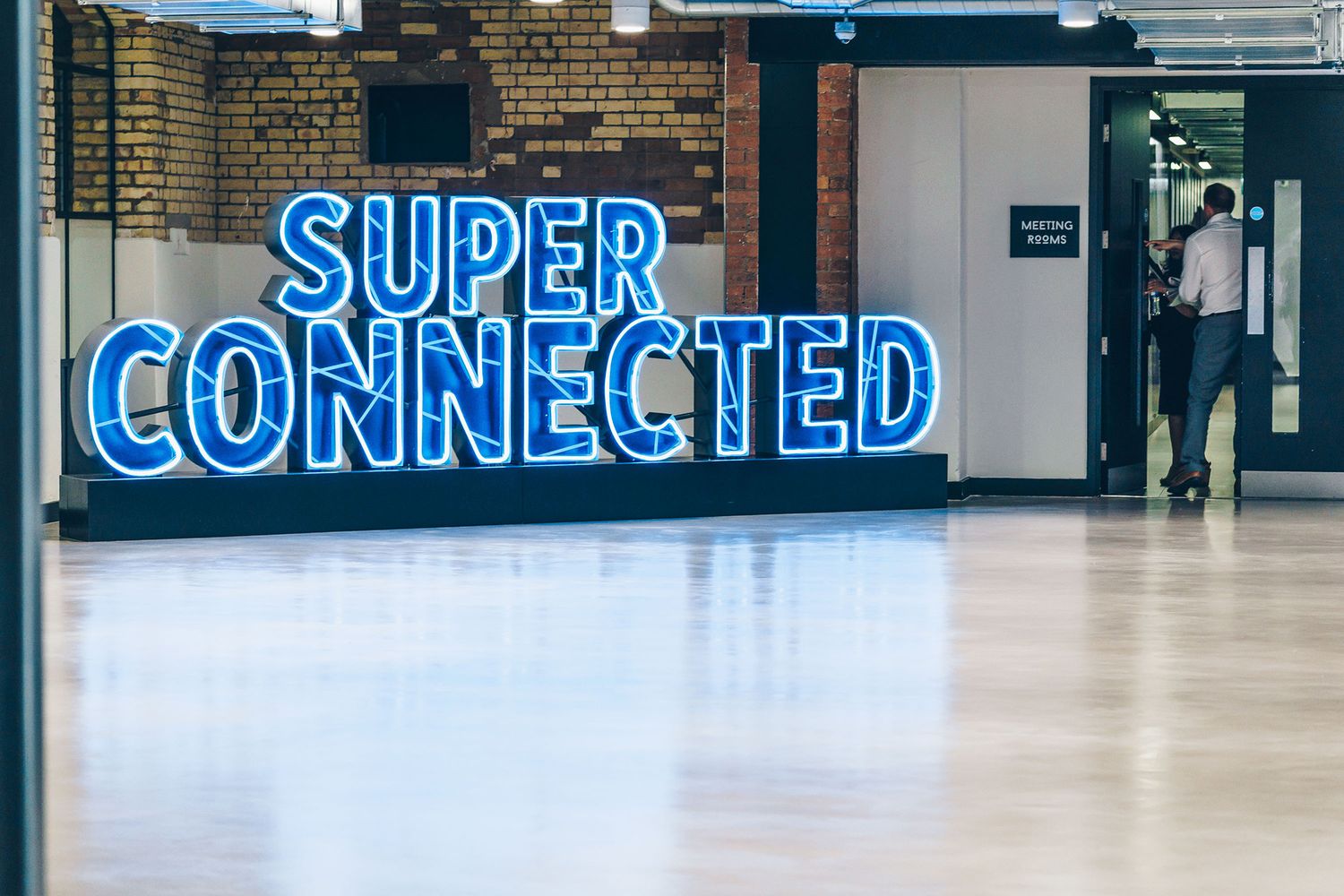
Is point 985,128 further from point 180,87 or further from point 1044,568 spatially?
point 180,87

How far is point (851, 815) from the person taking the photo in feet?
14.2

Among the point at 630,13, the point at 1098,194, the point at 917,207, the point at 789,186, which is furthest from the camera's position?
the point at 1098,194

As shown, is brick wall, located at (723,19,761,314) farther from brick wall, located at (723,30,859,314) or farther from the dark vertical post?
the dark vertical post

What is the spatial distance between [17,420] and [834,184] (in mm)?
9197

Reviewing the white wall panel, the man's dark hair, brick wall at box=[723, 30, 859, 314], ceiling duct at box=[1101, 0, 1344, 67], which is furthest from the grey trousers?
brick wall at box=[723, 30, 859, 314]

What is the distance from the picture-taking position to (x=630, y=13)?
1024cm

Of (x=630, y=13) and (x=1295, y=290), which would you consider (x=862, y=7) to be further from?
(x=1295, y=290)

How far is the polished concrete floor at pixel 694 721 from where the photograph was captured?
13.1 ft

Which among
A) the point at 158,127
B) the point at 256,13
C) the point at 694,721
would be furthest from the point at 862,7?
the point at 694,721

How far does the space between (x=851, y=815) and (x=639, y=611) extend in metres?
2.87

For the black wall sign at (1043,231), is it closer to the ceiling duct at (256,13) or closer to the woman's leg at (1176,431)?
the woman's leg at (1176,431)

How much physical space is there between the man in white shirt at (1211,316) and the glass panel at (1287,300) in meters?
0.23

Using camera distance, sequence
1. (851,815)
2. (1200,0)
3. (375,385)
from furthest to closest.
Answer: (375,385) → (1200,0) → (851,815)

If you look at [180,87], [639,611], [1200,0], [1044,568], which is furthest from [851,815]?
[180,87]
